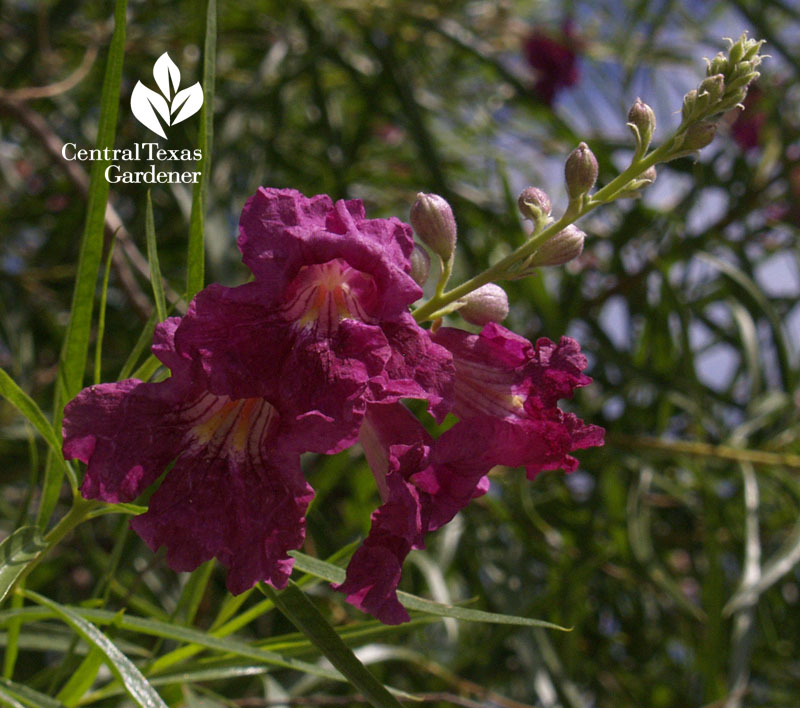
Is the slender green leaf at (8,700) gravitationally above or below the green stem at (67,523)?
below

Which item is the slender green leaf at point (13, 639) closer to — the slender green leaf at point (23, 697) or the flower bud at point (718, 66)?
the slender green leaf at point (23, 697)

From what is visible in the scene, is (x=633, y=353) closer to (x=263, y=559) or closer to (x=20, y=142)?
(x=263, y=559)

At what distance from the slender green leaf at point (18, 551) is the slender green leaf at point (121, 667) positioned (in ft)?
0.14

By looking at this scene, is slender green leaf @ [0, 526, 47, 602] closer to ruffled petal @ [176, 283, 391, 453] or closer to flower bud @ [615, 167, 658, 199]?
ruffled petal @ [176, 283, 391, 453]

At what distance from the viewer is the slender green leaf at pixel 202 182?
0.55 metres

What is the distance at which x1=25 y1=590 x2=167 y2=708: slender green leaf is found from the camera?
51cm

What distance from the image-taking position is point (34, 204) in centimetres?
201

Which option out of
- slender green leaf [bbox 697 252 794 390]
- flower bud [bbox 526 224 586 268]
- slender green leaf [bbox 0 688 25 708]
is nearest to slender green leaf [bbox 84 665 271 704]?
slender green leaf [bbox 0 688 25 708]

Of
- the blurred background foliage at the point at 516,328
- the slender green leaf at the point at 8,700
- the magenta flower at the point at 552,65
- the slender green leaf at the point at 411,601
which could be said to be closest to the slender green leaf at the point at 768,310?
the blurred background foliage at the point at 516,328

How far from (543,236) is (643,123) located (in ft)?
0.38

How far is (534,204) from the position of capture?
61 cm

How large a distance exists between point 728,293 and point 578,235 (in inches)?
52.1

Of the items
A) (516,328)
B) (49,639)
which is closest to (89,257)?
(49,639)

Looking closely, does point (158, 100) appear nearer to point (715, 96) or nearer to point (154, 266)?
point (154, 266)
